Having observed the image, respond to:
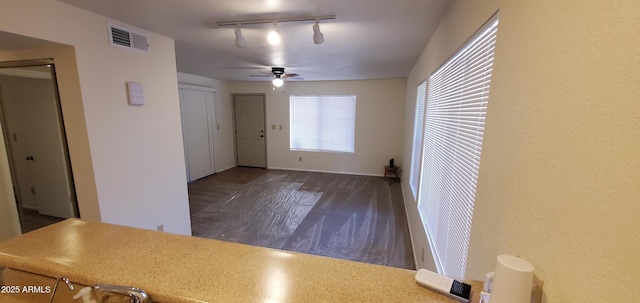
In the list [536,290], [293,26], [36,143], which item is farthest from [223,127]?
[536,290]

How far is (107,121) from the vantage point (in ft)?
6.55

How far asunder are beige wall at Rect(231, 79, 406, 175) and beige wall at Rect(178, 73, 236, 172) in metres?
0.33

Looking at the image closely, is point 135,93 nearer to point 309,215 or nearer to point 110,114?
point 110,114

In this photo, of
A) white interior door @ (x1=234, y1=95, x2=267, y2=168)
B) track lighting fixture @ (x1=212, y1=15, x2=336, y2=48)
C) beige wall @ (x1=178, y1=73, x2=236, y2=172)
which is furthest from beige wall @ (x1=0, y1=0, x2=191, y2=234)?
white interior door @ (x1=234, y1=95, x2=267, y2=168)

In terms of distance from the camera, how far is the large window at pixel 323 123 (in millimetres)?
5922

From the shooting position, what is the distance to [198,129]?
5465 mm

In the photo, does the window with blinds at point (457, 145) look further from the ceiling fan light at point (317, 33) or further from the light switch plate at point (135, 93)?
the light switch plate at point (135, 93)

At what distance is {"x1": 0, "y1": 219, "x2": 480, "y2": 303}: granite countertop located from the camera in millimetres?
694

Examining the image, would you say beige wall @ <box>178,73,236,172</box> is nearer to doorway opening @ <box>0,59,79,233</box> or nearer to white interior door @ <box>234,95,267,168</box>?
white interior door @ <box>234,95,267,168</box>

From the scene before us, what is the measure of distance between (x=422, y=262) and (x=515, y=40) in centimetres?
210

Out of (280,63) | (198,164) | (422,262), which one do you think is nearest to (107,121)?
(280,63)

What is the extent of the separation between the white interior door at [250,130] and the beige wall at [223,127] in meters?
0.17

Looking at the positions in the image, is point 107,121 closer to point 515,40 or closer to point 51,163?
point 51,163

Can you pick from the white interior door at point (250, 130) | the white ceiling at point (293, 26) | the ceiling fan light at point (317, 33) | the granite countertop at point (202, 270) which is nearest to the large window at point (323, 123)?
the white interior door at point (250, 130)
